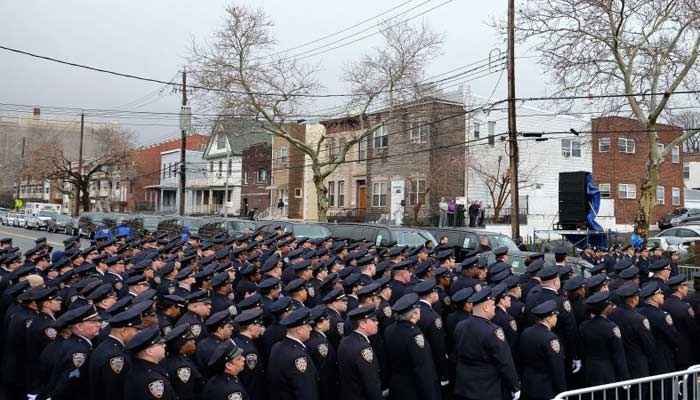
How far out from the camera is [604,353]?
7023 mm

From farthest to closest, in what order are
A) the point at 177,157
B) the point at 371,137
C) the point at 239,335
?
the point at 177,157 < the point at 371,137 < the point at 239,335

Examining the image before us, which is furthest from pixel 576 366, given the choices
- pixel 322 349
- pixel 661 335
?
pixel 322 349

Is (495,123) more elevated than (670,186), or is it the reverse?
(495,123)

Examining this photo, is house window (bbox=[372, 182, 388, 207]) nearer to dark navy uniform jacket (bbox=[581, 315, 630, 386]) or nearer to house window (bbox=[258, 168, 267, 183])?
house window (bbox=[258, 168, 267, 183])

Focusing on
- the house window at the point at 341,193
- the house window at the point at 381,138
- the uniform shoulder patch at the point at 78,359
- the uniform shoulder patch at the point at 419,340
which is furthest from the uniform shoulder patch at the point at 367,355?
the house window at the point at 341,193

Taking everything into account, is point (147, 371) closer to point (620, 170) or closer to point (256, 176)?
point (620, 170)

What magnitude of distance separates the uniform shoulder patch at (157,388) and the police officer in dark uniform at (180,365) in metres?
0.48

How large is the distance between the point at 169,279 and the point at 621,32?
1952cm

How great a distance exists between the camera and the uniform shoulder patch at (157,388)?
482cm

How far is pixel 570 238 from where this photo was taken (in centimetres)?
2428

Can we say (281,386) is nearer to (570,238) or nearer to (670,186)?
(570,238)

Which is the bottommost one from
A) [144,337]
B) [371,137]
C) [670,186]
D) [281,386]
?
[281,386]

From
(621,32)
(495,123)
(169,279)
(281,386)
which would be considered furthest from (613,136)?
(281,386)

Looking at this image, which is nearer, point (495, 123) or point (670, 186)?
point (495, 123)
